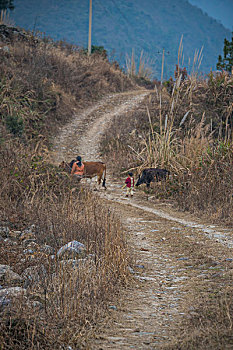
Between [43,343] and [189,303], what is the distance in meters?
1.56


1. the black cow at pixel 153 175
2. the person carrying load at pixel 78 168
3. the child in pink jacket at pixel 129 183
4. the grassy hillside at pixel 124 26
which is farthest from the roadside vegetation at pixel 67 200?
the grassy hillside at pixel 124 26

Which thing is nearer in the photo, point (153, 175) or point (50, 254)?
point (50, 254)

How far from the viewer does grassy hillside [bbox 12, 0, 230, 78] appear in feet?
323

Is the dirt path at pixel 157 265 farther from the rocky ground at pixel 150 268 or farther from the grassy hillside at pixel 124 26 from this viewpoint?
the grassy hillside at pixel 124 26

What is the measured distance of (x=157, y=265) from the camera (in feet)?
17.1

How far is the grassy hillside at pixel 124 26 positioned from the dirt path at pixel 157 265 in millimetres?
76381

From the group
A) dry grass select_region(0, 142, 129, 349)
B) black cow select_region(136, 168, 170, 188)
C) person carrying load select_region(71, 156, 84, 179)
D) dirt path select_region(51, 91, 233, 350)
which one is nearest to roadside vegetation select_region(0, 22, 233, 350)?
dry grass select_region(0, 142, 129, 349)

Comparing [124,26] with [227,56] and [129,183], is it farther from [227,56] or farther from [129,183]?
[129,183]

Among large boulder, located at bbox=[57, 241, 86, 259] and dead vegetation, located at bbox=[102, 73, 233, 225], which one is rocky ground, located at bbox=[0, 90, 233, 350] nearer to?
large boulder, located at bbox=[57, 241, 86, 259]

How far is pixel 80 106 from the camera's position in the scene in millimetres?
21594

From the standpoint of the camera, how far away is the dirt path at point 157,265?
10.9ft

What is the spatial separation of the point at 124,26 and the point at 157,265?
121m

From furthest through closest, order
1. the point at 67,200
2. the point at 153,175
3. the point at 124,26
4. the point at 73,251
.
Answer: the point at 124,26
the point at 153,175
the point at 67,200
the point at 73,251

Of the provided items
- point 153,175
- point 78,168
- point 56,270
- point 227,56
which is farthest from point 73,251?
point 227,56
